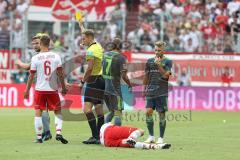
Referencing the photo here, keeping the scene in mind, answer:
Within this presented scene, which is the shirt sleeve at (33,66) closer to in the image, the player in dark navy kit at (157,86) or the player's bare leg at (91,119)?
the player's bare leg at (91,119)

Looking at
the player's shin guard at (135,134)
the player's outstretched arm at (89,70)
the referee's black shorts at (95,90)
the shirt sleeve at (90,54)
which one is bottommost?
the player's shin guard at (135,134)

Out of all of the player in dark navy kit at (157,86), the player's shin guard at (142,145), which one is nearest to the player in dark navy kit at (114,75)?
the player in dark navy kit at (157,86)

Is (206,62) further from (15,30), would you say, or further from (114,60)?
(114,60)

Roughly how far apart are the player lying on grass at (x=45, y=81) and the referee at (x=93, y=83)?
64 cm

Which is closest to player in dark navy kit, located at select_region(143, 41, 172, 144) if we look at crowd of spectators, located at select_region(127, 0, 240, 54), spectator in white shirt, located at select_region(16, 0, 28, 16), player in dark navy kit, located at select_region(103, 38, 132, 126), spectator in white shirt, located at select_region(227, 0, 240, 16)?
player in dark navy kit, located at select_region(103, 38, 132, 126)

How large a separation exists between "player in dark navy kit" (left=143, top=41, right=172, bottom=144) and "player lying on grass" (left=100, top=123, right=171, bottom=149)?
0.75 m

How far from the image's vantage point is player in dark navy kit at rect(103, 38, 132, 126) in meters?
17.8

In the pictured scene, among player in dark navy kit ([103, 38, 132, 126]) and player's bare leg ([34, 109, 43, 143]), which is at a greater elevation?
player in dark navy kit ([103, 38, 132, 126])

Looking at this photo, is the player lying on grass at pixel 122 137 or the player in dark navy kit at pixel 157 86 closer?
the player lying on grass at pixel 122 137

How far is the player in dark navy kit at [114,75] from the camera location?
17.8 m

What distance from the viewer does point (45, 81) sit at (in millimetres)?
16953

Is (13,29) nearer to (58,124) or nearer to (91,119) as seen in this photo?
(91,119)

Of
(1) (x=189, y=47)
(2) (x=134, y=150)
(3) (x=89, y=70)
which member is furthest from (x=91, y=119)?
(1) (x=189, y=47)

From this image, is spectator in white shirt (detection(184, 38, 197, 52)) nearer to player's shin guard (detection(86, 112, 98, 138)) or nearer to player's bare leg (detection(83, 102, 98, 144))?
player's bare leg (detection(83, 102, 98, 144))
